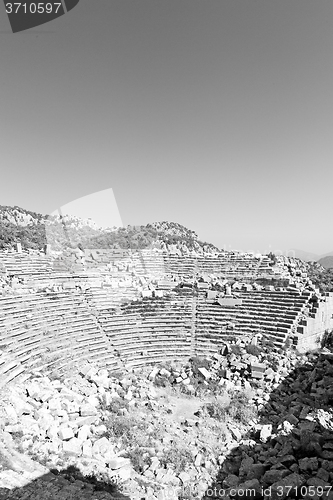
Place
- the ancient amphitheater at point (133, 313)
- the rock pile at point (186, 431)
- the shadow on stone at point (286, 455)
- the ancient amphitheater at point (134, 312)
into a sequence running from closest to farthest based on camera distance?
the shadow on stone at point (286, 455) → the rock pile at point (186, 431) → the ancient amphitheater at point (133, 313) → the ancient amphitheater at point (134, 312)

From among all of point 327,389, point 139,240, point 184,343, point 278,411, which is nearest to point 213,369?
point 184,343

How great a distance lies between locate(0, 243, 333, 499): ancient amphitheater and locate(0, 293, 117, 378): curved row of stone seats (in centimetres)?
4

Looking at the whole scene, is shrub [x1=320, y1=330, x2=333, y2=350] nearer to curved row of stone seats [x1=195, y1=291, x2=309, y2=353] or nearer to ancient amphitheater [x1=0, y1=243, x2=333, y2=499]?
ancient amphitheater [x1=0, y1=243, x2=333, y2=499]

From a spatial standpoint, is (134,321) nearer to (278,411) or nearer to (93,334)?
(93,334)

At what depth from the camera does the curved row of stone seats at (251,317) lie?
13.6 m

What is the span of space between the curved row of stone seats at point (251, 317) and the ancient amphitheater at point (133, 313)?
0.05 m

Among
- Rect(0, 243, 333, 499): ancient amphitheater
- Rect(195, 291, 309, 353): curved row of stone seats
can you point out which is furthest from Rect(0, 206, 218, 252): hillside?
Rect(195, 291, 309, 353): curved row of stone seats

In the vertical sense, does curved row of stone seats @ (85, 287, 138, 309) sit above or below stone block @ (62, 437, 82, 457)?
above

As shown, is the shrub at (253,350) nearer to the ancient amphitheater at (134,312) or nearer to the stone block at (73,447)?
the ancient amphitheater at (134,312)

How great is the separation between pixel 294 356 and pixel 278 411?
13.2 ft

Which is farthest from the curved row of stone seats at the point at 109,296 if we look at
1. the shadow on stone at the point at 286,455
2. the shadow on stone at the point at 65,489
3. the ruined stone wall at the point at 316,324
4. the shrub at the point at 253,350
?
the shadow on stone at the point at 65,489

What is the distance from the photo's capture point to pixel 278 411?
29.6 ft

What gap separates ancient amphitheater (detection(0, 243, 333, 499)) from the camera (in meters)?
11.5

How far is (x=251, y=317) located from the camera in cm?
1470
